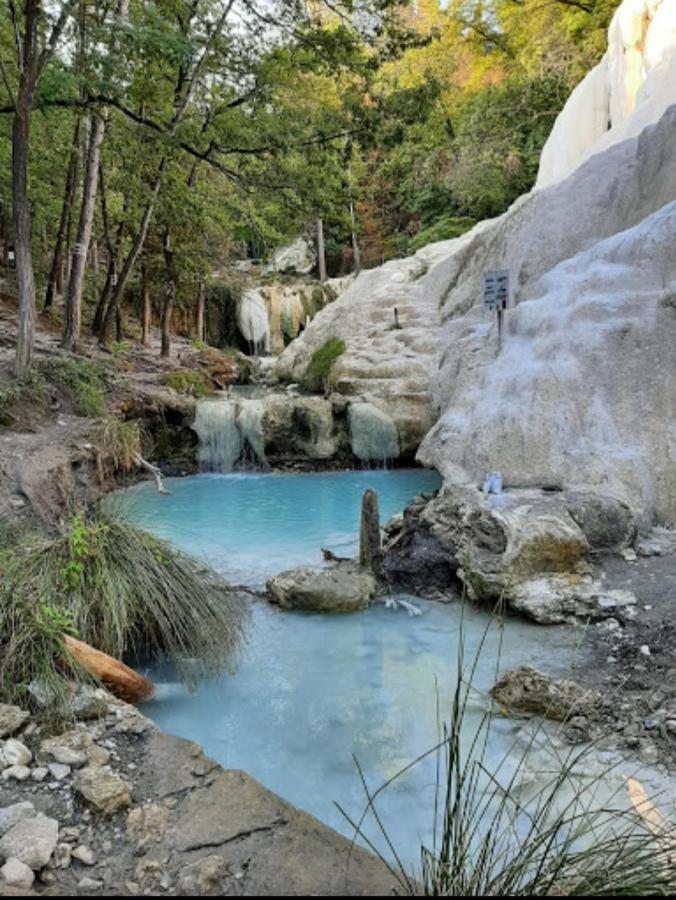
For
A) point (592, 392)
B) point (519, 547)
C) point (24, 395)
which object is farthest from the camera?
point (24, 395)

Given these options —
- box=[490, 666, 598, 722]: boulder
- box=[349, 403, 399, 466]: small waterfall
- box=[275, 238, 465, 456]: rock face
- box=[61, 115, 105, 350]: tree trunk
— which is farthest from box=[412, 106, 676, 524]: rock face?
box=[61, 115, 105, 350]: tree trunk

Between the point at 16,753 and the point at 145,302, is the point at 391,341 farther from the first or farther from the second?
the point at 16,753

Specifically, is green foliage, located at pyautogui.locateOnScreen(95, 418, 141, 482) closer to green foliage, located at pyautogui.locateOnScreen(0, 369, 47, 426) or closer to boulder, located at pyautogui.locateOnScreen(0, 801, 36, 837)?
green foliage, located at pyautogui.locateOnScreen(0, 369, 47, 426)

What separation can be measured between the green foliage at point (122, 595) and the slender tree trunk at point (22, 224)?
390 centimetres

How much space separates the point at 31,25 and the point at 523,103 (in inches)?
552

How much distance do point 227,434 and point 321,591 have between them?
5.46 meters

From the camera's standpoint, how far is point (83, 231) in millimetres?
8328

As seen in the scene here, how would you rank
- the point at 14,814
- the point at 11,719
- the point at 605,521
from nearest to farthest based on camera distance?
the point at 14,814
the point at 11,719
the point at 605,521

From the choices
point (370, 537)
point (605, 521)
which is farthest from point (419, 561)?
point (605, 521)

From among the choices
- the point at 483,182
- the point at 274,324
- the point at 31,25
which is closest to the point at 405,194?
the point at 483,182

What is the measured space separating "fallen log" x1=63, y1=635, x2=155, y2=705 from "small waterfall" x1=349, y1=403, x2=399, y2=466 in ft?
20.9

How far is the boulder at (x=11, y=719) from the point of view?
6.47ft

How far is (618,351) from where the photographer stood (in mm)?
5422

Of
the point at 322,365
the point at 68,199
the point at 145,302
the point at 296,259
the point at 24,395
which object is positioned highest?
the point at 296,259
